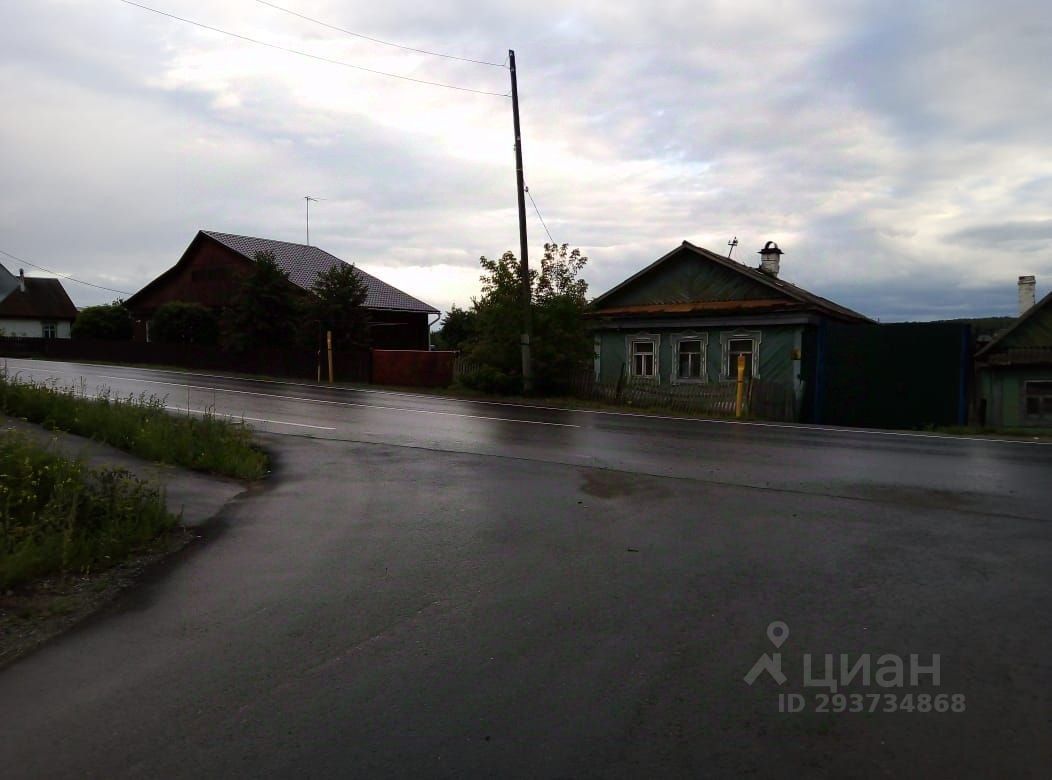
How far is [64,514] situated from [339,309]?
90.6 ft

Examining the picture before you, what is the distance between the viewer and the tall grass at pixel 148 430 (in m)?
10.9

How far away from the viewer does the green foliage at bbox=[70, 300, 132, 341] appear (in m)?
49.4

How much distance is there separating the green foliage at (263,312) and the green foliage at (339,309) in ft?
8.15

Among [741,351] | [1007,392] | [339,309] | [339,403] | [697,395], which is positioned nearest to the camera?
[339,403]

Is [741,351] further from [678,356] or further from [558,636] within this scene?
[558,636]

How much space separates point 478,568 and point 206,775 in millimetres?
3167

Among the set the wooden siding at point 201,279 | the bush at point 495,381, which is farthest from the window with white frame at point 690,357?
the wooden siding at point 201,279

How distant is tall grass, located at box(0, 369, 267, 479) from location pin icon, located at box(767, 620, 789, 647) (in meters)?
7.22

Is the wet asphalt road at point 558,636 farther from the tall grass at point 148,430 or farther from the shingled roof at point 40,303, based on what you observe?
the shingled roof at point 40,303

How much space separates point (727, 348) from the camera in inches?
1123

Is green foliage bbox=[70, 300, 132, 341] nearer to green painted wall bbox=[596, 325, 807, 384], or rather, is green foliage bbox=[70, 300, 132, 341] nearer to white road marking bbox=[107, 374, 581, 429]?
white road marking bbox=[107, 374, 581, 429]

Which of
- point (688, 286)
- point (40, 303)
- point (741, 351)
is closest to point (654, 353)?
point (688, 286)

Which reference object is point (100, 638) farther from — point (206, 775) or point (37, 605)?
point (206, 775)

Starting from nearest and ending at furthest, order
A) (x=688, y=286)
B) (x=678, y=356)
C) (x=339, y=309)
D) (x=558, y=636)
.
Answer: (x=558, y=636)
(x=678, y=356)
(x=688, y=286)
(x=339, y=309)
